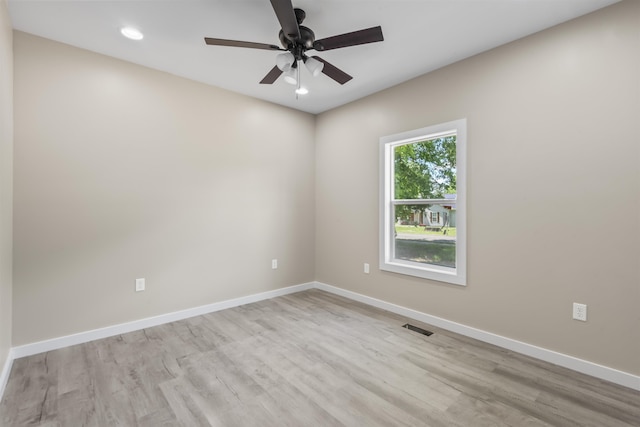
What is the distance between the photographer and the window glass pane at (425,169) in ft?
10.4

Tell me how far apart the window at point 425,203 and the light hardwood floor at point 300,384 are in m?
0.78

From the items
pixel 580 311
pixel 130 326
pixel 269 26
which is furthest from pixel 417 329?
pixel 269 26

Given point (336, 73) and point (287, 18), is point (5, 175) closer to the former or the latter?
point (287, 18)

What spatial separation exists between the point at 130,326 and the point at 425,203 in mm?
3398

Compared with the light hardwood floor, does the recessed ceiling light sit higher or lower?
higher

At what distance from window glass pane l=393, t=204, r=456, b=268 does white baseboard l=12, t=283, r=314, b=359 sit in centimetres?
186

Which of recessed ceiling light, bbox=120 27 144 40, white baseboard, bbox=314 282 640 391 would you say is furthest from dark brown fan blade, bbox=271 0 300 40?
white baseboard, bbox=314 282 640 391

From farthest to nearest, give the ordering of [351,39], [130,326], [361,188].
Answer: [361,188], [130,326], [351,39]

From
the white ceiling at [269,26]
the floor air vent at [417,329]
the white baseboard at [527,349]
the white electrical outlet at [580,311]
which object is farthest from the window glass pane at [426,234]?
the white ceiling at [269,26]

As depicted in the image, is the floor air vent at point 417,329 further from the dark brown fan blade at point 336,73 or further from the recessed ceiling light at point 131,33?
the recessed ceiling light at point 131,33

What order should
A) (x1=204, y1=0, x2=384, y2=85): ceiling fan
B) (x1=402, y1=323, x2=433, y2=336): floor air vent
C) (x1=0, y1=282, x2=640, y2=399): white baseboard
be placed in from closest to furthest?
(x1=204, y1=0, x2=384, y2=85): ceiling fan → (x1=0, y1=282, x2=640, y2=399): white baseboard → (x1=402, y1=323, x2=433, y2=336): floor air vent

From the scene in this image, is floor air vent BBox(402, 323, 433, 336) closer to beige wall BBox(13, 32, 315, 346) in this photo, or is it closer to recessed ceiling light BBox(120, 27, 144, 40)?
beige wall BBox(13, 32, 315, 346)

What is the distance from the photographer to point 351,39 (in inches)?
80.2

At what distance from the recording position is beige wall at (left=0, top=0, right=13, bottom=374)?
204cm
